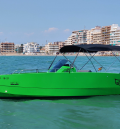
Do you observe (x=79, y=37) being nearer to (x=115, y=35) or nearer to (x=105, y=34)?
(x=105, y=34)

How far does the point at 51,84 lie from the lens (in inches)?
295

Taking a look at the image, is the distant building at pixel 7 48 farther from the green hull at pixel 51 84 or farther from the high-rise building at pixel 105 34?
the green hull at pixel 51 84

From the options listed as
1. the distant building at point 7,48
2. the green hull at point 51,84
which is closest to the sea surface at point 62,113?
the green hull at point 51,84

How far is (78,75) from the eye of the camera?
7.57 meters

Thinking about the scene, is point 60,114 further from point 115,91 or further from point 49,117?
point 115,91

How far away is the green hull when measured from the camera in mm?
7395

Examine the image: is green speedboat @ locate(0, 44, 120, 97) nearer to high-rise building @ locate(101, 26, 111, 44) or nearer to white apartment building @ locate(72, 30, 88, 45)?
high-rise building @ locate(101, 26, 111, 44)

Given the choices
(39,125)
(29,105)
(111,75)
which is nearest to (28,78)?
(29,105)

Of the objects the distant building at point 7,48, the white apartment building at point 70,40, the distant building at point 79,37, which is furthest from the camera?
the distant building at point 7,48

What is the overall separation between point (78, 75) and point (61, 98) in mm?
954

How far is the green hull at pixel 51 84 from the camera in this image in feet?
24.3

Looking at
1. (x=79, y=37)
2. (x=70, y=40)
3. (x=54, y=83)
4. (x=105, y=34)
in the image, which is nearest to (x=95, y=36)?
(x=105, y=34)

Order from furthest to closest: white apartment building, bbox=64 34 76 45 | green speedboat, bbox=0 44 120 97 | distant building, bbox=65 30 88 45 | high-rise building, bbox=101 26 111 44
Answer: white apartment building, bbox=64 34 76 45 → distant building, bbox=65 30 88 45 → high-rise building, bbox=101 26 111 44 → green speedboat, bbox=0 44 120 97

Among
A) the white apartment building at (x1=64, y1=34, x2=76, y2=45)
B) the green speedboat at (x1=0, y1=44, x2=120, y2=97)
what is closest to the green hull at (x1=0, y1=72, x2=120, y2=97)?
the green speedboat at (x1=0, y1=44, x2=120, y2=97)
